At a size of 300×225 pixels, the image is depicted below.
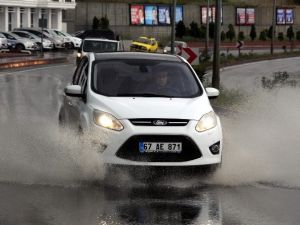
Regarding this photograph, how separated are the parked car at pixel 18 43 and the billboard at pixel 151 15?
29.5 m

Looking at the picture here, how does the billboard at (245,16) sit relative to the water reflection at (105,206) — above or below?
above

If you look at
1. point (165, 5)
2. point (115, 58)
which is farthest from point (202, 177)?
point (165, 5)

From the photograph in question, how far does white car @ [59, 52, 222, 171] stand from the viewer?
376 inches

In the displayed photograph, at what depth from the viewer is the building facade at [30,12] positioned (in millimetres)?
76438

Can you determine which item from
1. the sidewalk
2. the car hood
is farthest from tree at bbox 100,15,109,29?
the car hood

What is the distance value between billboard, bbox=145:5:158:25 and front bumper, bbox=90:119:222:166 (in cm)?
7989

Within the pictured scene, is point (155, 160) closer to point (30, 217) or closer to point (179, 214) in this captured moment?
point (179, 214)

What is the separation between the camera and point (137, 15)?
3472 inches

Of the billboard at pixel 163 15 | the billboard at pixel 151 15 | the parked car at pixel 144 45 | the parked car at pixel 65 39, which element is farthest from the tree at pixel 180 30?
the parked car at pixel 144 45

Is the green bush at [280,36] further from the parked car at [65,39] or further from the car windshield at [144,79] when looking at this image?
the car windshield at [144,79]

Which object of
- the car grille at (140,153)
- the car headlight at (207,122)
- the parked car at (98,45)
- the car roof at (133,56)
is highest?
the car roof at (133,56)

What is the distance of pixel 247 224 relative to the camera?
25.8 ft

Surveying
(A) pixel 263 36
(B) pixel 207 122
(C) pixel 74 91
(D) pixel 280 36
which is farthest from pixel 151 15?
(B) pixel 207 122

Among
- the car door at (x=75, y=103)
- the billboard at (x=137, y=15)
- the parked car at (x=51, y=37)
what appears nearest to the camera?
the car door at (x=75, y=103)
